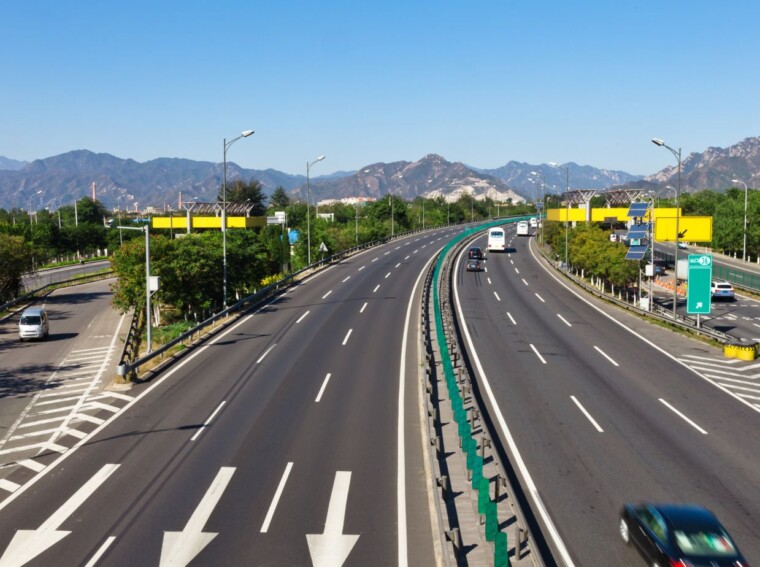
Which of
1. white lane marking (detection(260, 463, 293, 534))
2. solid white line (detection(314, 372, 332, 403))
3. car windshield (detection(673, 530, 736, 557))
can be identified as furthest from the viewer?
solid white line (detection(314, 372, 332, 403))

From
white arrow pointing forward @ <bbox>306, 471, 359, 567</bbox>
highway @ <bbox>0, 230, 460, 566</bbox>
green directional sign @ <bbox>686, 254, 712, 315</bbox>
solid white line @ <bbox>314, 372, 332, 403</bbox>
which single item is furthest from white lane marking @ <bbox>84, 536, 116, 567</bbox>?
green directional sign @ <bbox>686, 254, 712, 315</bbox>

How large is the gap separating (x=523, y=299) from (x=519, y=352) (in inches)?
704

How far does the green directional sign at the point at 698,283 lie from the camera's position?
39.6 meters

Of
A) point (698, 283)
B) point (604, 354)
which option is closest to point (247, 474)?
point (604, 354)

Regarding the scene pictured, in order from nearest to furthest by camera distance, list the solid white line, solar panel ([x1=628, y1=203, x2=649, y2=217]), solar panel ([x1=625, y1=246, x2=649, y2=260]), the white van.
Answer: the solid white line < the white van < solar panel ([x1=625, y1=246, x2=649, y2=260]) < solar panel ([x1=628, y1=203, x2=649, y2=217])

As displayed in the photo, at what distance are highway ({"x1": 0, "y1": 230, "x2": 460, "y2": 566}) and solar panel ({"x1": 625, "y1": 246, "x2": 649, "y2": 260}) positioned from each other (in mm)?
28968

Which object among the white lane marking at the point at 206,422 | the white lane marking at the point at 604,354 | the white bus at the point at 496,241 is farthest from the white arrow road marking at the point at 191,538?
the white bus at the point at 496,241

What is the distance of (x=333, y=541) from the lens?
48.0 feet

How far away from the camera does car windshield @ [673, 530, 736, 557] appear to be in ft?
42.3

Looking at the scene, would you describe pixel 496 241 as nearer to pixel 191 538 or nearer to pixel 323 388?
pixel 323 388

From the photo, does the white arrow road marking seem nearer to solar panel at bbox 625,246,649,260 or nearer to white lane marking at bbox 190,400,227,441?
white lane marking at bbox 190,400,227,441

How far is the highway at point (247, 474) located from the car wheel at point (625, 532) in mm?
4053

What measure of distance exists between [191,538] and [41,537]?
313 cm

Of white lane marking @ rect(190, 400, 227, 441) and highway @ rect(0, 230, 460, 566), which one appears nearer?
highway @ rect(0, 230, 460, 566)
